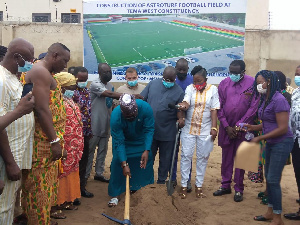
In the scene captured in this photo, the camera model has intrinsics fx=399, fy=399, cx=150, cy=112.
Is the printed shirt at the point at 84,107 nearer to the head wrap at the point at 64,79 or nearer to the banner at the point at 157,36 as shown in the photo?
the head wrap at the point at 64,79

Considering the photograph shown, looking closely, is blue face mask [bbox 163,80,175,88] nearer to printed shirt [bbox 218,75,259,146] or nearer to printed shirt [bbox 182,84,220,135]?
printed shirt [bbox 182,84,220,135]

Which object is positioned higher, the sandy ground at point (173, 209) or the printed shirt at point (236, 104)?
the printed shirt at point (236, 104)

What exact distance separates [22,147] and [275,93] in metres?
2.86

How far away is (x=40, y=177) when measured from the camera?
3736 mm

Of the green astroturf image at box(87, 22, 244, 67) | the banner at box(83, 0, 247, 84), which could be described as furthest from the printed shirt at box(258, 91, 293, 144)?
the green astroturf image at box(87, 22, 244, 67)

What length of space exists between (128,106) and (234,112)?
1.72 meters

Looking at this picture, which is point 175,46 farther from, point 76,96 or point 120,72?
point 76,96

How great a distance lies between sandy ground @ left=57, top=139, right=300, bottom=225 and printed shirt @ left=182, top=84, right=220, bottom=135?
0.99 metres

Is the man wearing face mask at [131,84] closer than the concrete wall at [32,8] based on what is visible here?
Yes

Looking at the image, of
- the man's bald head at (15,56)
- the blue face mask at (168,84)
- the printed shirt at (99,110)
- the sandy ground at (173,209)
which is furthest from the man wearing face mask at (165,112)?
the man's bald head at (15,56)

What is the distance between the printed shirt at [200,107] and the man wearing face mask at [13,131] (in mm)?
2765

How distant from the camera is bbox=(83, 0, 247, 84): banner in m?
11.6

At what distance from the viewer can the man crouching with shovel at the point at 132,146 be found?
509 cm

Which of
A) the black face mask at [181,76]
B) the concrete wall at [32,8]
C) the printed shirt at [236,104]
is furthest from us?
the concrete wall at [32,8]
